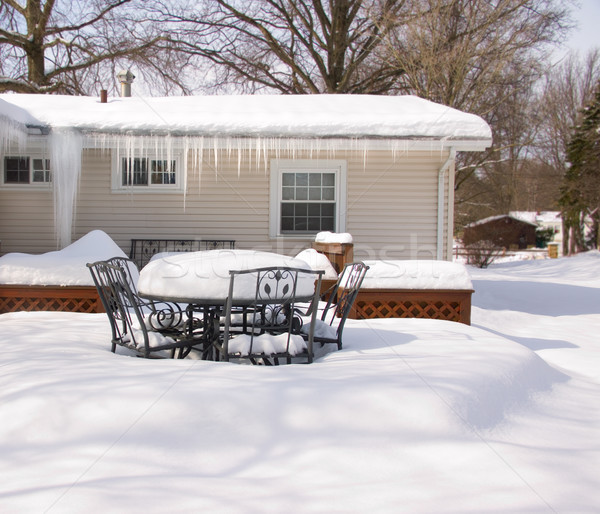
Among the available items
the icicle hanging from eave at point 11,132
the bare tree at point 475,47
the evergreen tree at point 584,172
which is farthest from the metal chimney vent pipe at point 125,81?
the evergreen tree at point 584,172

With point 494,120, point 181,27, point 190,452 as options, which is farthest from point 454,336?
point 181,27

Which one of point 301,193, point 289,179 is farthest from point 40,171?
point 301,193

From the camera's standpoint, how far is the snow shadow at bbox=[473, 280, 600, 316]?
30.9 ft

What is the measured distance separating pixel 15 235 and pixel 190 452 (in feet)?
25.8

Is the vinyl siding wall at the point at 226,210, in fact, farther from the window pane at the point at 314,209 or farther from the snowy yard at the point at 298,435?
the snowy yard at the point at 298,435

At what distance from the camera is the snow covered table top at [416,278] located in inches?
235

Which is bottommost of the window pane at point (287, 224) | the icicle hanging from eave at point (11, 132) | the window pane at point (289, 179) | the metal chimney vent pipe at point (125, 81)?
the window pane at point (287, 224)

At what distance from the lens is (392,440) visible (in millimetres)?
2393

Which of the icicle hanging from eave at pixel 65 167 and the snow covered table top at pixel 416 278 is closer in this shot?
the snow covered table top at pixel 416 278

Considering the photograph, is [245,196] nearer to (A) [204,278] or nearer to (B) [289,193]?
(B) [289,193]

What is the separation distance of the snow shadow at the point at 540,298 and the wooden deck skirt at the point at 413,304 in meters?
3.70

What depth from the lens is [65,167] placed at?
25.1ft

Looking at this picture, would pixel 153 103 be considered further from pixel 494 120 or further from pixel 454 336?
A: pixel 494 120

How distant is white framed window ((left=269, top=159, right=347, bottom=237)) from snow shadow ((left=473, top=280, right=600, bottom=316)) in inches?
141
